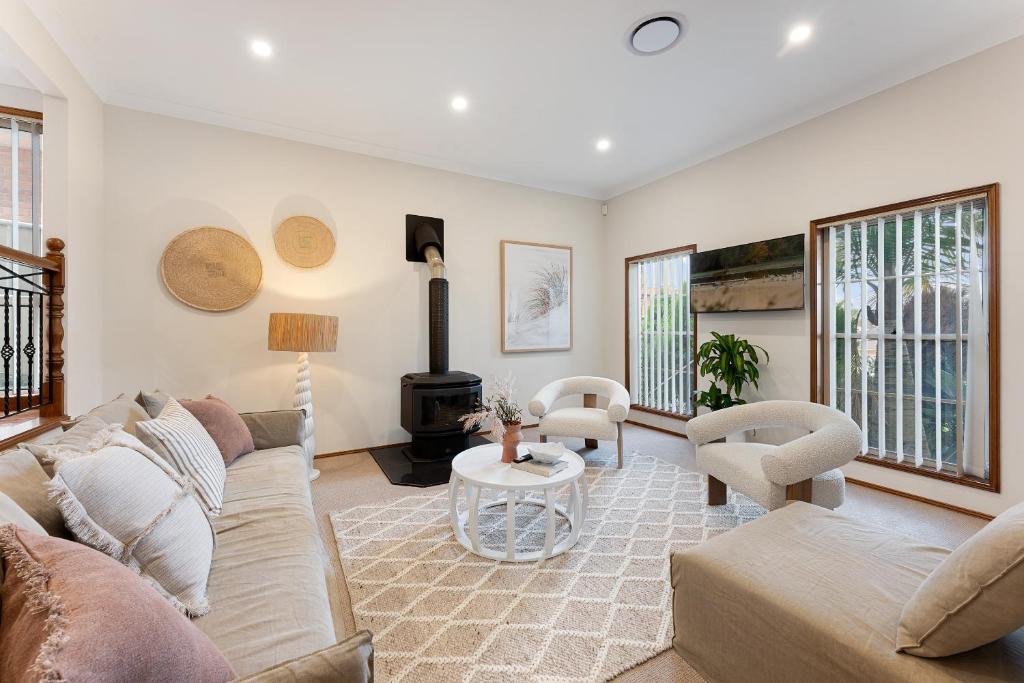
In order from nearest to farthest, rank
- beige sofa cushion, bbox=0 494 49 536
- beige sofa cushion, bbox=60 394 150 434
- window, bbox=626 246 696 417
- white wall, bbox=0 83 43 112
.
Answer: beige sofa cushion, bbox=0 494 49 536
beige sofa cushion, bbox=60 394 150 434
white wall, bbox=0 83 43 112
window, bbox=626 246 696 417

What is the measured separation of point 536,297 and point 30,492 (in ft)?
13.6

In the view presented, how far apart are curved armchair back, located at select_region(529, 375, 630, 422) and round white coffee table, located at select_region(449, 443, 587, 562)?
3.58ft

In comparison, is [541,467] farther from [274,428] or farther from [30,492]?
[30,492]

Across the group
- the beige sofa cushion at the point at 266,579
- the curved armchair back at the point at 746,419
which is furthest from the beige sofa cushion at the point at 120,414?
the curved armchair back at the point at 746,419

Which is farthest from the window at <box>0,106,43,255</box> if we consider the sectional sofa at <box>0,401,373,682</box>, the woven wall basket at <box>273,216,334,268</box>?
the sectional sofa at <box>0,401,373,682</box>

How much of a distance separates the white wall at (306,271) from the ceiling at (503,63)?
1.01ft

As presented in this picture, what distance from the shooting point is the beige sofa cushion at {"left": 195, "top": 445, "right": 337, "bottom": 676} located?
1.00 meters

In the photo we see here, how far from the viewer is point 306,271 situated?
3646mm

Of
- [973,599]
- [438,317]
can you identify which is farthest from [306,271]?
[973,599]

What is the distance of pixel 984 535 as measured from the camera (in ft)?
3.26

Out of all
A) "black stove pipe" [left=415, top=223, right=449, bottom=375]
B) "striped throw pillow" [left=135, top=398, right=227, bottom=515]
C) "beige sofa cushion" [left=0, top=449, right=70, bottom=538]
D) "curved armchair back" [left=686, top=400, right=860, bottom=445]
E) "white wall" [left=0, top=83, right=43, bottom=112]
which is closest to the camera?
"beige sofa cushion" [left=0, top=449, right=70, bottom=538]

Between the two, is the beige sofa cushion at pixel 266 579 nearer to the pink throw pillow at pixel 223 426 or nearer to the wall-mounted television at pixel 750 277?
the pink throw pillow at pixel 223 426

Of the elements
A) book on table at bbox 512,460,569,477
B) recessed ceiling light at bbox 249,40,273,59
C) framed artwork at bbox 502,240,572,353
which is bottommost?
book on table at bbox 512,460,569,477

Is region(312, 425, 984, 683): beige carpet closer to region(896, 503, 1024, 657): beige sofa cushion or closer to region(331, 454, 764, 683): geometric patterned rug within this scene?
region(331, 454, 764, 683): geometric patterned rug
